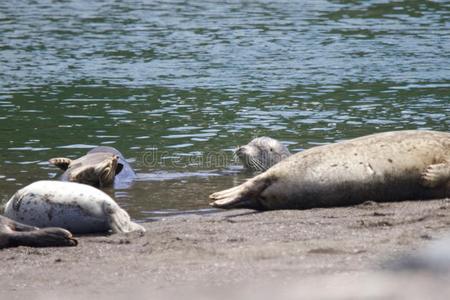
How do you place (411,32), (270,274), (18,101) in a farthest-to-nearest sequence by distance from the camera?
(411,32), (18,101), (270,274)

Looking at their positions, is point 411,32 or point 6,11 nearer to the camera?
point 411,32

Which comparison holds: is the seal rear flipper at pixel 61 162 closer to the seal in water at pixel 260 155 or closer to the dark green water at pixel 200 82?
the dark green water at pixel 200 82

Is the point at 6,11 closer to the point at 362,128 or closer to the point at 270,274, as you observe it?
the point at 362,128

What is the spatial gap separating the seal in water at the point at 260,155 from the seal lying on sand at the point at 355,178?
2.00m

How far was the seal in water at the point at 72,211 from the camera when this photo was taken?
24.9 feet

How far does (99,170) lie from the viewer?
9.80 meters

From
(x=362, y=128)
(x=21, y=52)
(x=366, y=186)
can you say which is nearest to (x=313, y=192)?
(x=366, y=186)

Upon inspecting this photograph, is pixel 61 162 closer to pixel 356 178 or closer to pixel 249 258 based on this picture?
pixel 356 178

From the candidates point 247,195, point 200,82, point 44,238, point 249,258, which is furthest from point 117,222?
point 200,82

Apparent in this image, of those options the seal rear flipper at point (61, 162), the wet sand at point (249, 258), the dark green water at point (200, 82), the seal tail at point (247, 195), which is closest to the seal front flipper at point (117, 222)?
the wet sand at point (249, 258)

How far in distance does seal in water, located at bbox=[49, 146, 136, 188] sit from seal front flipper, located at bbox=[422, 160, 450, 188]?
294 cm

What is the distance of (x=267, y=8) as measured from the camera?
2639 cm

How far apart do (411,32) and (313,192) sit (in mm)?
13944

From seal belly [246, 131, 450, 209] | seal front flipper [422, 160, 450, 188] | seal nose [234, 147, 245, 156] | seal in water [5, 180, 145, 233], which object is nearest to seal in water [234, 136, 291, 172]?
seal nose [234, 147, 245, 156]
